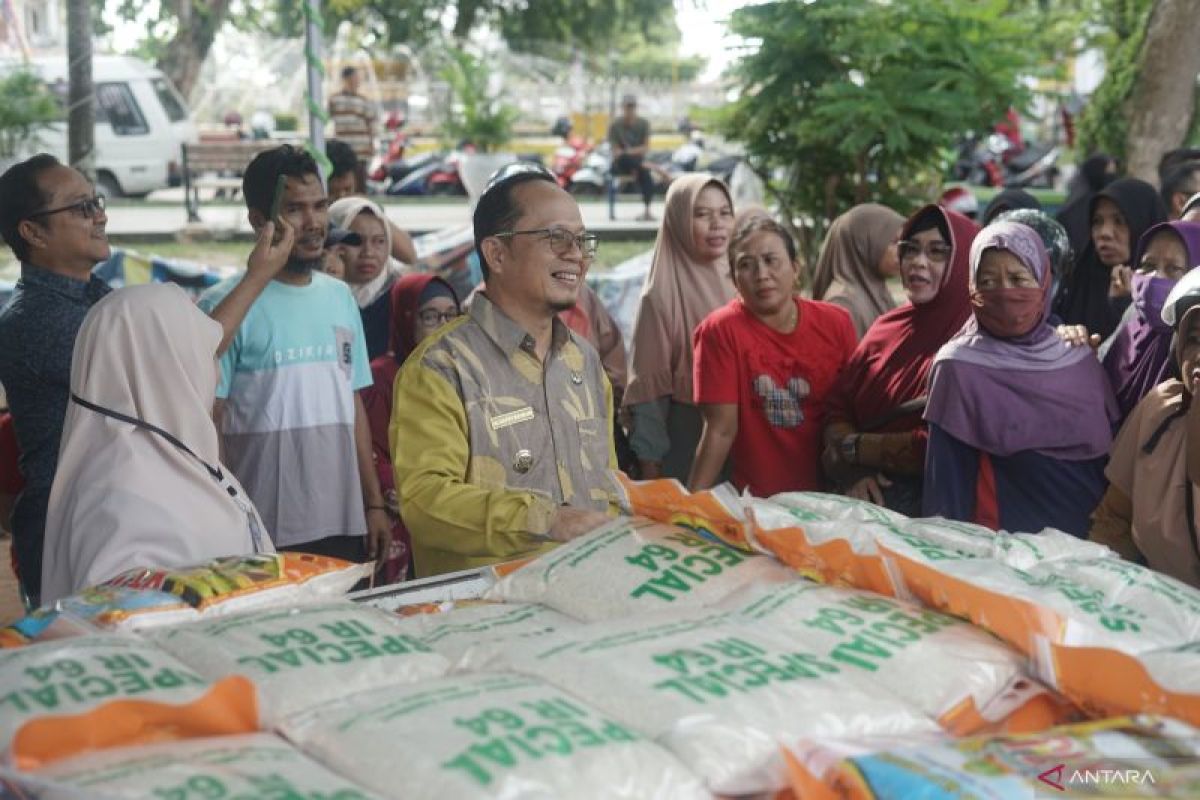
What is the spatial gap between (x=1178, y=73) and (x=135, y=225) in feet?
37.1

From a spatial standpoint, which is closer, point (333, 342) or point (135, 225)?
point (333, 342)

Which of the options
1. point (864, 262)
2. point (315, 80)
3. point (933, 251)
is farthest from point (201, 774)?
point (315, 80)

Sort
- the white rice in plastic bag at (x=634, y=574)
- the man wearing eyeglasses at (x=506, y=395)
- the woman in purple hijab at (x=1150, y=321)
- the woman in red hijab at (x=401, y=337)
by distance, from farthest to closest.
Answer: the woman in red hijab at (x=401, y=337)
the woman in purple hijab at (x=1150, y=321)
the man wearing eyeglasses at (x=506, y=395)
the white rice in plastic bag at (x=634, y=574)

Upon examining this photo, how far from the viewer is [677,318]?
17.4 feet

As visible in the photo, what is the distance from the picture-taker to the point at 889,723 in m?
1.79

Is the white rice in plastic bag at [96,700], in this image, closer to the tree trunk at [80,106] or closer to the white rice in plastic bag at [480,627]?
the white rice in plastic bag at [480,627]

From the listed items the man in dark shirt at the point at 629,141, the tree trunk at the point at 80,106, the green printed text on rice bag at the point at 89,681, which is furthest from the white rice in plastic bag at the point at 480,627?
the man in dark shirt at the point at 629,141

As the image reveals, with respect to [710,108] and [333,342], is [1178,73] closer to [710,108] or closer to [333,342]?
[710,108]

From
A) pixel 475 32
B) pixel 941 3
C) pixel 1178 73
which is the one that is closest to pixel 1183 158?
pixel 941 3

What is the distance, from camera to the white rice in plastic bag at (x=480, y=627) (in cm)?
196

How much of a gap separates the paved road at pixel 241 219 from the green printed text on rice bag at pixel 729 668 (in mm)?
11063

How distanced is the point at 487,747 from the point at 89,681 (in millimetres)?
536

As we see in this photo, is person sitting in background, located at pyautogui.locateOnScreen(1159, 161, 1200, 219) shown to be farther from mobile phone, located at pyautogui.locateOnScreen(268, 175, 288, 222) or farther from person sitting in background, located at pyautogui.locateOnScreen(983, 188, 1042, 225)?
mobile phone, located at pyautogui.locateOnScreen(268, 175, 288, 222)

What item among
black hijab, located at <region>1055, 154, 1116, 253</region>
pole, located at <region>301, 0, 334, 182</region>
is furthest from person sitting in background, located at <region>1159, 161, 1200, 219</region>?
pole, located at <region>301, 0, 334, 182</region>
